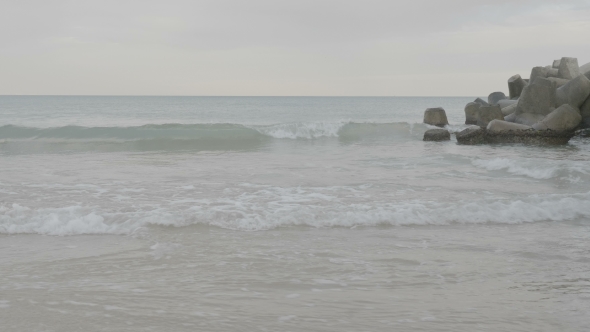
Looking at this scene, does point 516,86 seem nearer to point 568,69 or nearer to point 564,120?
point 568,69

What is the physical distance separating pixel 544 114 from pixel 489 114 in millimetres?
2301

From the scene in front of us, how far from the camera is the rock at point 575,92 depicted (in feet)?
62.1

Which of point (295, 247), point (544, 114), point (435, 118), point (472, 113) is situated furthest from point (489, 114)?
point (295, 247)

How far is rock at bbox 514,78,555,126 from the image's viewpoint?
19453 mm

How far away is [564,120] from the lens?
1834cm

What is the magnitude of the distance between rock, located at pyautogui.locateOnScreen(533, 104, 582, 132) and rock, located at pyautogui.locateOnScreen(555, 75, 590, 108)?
884 millimetres

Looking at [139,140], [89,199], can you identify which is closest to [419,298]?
[89,199]

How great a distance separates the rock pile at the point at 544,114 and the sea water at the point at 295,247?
246 inches

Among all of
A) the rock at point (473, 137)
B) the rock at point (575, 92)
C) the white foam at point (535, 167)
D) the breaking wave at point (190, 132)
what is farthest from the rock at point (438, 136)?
the white foam at point (535, 167)

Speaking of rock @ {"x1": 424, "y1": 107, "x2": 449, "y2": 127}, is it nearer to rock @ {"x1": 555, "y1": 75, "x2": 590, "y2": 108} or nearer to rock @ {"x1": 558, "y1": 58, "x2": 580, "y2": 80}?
rock @ {"x1": 558, "y1": 58, "x2": 580, "y2": 80}

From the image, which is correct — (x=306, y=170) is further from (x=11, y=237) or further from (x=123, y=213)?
(x=11, y=237)

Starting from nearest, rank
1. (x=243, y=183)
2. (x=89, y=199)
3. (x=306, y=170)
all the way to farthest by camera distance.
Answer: (x=89, y=199)
(x=243, y=183)
(x=306, y=170)

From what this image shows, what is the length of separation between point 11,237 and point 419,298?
15.3 feet

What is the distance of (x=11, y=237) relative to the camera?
6.45 m
